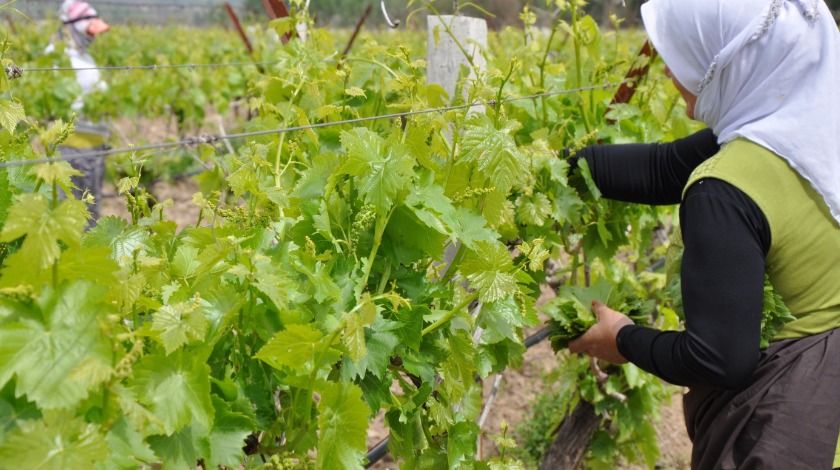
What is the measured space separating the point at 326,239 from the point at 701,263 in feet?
2.36

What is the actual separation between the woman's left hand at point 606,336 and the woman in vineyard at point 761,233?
167 millimetres

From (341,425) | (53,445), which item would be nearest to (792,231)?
(341,425)

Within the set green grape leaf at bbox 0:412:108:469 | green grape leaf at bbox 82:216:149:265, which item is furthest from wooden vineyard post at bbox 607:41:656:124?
green grape leaf at bbox 0:412:108:469

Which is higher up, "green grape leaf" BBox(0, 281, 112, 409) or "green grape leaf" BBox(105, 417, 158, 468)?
"green grape leaf" BBox(0, 281, 112, 409)

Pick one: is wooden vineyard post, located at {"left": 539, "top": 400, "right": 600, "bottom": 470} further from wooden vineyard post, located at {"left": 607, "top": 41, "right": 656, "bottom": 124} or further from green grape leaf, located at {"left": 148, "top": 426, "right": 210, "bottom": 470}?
green grape leaf, located at {"left": 148, "top": 426, "right": 210, "bottom": 470}

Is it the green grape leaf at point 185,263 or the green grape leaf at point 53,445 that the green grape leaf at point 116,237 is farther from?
the green grape leaf at point 53,445

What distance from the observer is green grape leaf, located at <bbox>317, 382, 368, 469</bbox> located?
1.15m

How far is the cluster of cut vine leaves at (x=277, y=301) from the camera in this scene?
0.89 metres

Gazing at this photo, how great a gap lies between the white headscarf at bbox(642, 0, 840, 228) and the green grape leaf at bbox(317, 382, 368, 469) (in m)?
1.01

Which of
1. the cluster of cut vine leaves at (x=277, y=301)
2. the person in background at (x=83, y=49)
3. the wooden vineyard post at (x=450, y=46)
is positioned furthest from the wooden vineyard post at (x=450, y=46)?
the person in background at (x=83, y=49)

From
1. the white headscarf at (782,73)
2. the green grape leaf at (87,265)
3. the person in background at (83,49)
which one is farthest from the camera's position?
the person in background at (83,49)

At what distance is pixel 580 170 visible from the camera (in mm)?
2246

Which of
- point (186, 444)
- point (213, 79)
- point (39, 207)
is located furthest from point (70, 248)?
point (213, 79)

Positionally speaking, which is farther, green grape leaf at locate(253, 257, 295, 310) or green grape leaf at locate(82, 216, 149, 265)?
green grape leaf at locate(82, 216, 149, 265)
